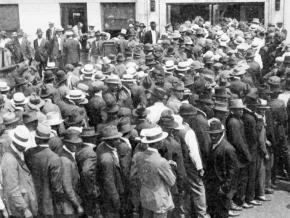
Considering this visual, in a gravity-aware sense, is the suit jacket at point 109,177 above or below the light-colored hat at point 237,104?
below

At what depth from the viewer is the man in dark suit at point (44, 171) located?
23.8 ft

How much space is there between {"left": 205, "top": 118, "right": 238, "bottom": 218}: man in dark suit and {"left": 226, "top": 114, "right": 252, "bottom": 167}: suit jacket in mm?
476

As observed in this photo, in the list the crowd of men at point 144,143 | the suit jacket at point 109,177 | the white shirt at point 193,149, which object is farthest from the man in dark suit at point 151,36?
the suit jacket at point 109,177

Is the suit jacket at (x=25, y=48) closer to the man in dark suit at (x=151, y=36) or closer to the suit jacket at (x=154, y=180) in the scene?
the man in dark suit at (x=151, y=36)

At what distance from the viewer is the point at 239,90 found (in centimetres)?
1095

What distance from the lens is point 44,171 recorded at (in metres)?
7.27

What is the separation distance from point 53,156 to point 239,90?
16.4 feet

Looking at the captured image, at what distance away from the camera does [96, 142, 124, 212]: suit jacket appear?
7.44 metres

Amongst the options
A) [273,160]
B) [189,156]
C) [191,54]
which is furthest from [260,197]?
[191,54]

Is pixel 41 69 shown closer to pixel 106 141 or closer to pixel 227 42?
pixel 227 42

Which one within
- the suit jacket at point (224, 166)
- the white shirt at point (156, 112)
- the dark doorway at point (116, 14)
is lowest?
the suit jacket at point (224, 166)

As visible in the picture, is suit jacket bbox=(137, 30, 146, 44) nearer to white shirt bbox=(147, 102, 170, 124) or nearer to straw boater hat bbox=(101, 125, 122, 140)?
white shirt bbox=(147, 102, 170, 124)

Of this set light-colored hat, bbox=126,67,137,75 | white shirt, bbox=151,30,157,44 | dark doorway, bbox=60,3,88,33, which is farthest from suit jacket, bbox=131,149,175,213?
dark doorway, bbox=60,3,88,33

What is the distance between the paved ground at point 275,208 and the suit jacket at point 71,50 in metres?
10.6
